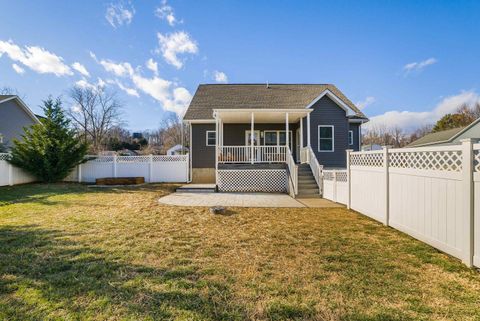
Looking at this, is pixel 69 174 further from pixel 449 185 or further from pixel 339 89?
pixel 339 89

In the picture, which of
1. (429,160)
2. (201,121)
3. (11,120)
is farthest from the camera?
(11,120)

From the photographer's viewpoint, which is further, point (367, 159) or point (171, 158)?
point (171, 158)

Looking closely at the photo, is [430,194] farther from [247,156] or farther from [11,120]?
[11,120]

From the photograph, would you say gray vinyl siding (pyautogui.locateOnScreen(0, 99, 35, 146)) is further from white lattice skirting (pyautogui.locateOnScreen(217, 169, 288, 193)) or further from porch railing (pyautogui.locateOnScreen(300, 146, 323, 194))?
porch railing (pyautogui.locateOnScreen(300, 146, 323, 194))

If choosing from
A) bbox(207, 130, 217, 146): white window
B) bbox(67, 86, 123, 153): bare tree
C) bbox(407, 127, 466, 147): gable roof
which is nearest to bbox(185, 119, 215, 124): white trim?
bbox(207, 130, 217, 146): white window

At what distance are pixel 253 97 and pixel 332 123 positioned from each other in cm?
572

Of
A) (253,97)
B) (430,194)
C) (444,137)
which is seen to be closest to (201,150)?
(253,97)

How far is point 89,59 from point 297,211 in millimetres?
19157

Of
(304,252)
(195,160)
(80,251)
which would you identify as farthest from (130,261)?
(195,160)

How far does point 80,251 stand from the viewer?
→ 390cm

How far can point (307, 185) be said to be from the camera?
1077 cm

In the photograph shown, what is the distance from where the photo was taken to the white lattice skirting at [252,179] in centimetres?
1200

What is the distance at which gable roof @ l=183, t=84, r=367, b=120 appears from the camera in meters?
15.6

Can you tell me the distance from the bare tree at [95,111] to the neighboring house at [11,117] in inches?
592
